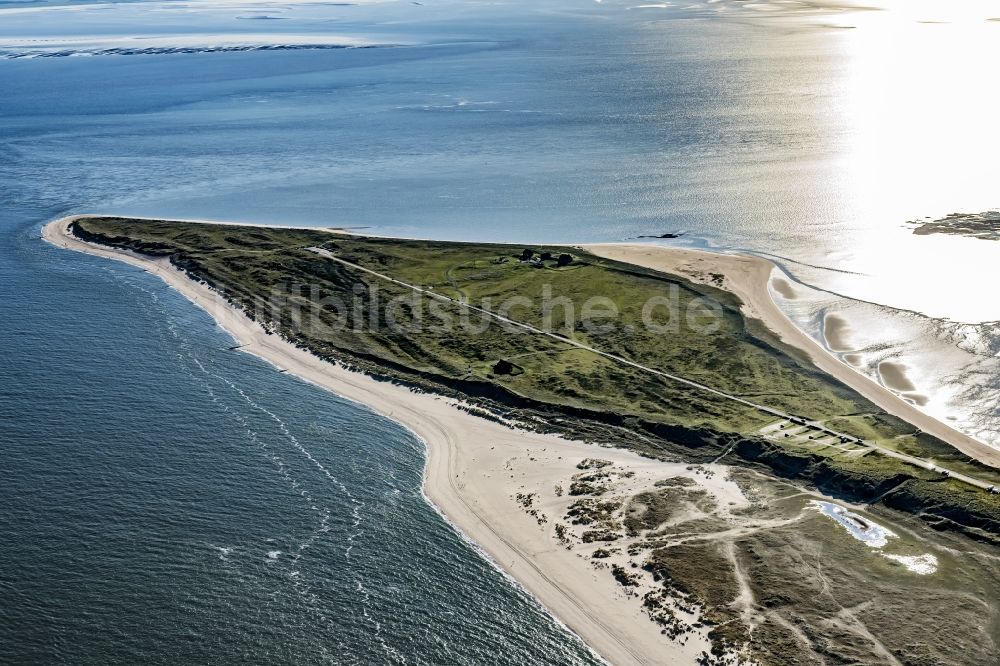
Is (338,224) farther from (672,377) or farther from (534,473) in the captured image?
(534,473)

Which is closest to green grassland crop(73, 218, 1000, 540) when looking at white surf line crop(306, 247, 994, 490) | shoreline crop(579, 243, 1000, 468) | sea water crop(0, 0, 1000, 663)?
white surf line crop(306, 247, 994, 490)

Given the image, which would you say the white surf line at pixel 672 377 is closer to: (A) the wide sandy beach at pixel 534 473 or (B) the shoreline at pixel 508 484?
(A) the wide sandy beach at pixel 534 473

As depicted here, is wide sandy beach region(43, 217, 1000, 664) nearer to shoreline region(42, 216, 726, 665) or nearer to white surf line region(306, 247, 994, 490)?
shoreline region(42, 216, 726, 665)

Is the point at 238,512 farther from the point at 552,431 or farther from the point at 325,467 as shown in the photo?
the point at 552,431

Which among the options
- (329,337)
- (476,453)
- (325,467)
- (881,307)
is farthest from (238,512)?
(881,307)

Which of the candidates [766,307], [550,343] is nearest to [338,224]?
[550,343]

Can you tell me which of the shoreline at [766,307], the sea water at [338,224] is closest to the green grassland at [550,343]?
the shoreline at [766,307]
